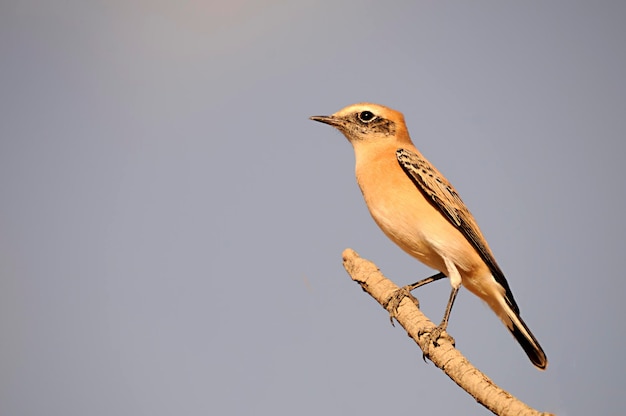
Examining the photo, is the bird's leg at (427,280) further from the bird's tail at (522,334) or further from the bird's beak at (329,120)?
the bird's beak at (329,120)

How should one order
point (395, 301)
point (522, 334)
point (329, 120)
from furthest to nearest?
point (329, 120)
point (522, 334)
point (395, 301)

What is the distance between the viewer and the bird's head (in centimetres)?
449

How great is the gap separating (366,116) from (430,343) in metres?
1.87

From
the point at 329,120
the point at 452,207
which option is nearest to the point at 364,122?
the point at 329,120

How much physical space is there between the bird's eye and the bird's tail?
62.7 inches

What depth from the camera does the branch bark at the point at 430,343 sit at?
2705mm

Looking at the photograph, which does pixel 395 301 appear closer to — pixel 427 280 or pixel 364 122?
pixel 427 280

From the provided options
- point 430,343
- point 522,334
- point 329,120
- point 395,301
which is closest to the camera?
point 430,343

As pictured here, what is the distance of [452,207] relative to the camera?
4109 mm

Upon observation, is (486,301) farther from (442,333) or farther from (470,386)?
(470,386)

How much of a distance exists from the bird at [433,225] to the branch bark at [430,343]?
0.24m

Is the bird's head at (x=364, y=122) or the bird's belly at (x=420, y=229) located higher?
the bird's head at (x=364, y=122)

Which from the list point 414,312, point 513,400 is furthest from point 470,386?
point 414,312

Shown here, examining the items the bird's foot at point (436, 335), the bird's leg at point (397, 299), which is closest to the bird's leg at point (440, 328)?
the bird's foot at point (436, 335)
